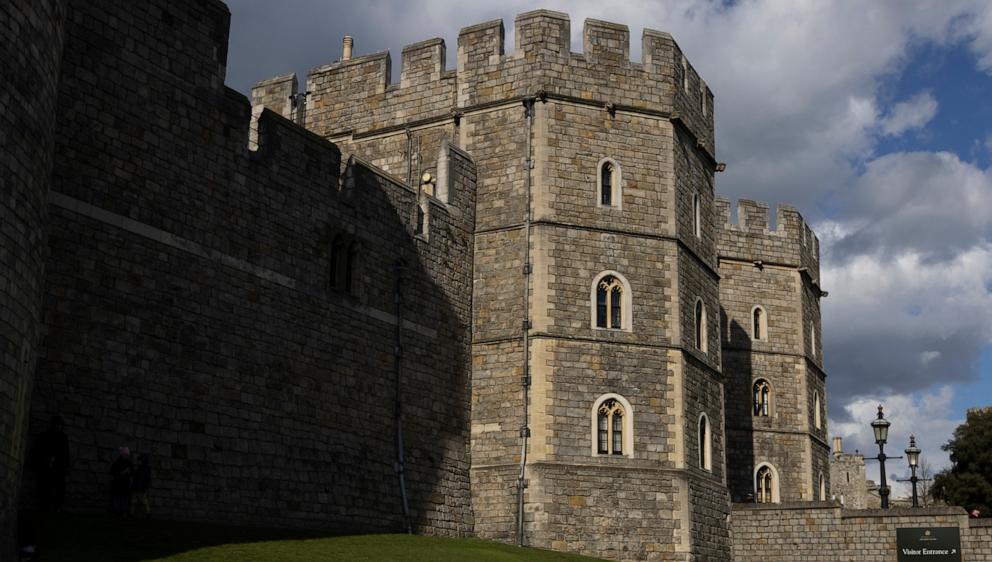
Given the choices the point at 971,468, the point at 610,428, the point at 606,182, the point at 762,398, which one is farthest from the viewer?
the point at 971,468

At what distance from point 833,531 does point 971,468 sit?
18313 mm

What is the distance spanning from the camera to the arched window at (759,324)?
35406 millimetres

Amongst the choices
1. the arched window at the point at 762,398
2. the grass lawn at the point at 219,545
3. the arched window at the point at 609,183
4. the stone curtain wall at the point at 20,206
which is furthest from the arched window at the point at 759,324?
the stone curtain wall at the point at 20,206

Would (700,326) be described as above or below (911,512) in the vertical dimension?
above

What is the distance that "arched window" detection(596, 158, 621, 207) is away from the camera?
25391 millimetres

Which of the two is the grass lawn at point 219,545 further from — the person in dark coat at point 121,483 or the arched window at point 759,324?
the arched window at point 759,324

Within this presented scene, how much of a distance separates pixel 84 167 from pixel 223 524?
17.6 ft

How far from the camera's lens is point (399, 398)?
75.0 feet

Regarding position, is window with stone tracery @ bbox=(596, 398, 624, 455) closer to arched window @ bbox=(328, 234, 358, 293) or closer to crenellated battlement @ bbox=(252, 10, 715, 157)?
arched window @ bbox=(328, 234, 358, 293)

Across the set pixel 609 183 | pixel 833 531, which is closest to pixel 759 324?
pixel 833 531

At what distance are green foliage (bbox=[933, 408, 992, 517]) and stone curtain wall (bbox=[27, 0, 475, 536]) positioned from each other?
23478 mm

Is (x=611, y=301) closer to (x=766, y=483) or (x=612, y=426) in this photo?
(x=612, y=426)

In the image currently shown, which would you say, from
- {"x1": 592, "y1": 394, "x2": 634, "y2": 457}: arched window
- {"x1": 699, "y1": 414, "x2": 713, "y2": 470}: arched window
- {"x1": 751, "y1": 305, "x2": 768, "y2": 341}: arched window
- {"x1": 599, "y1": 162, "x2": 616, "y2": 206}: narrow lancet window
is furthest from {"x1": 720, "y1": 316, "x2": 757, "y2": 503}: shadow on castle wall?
{"x1": 599, "y1": 162, "x2": 616, "y2": 206}: narrow lancet window

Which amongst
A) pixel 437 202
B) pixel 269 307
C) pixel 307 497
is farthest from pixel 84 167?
pixel 437 202
